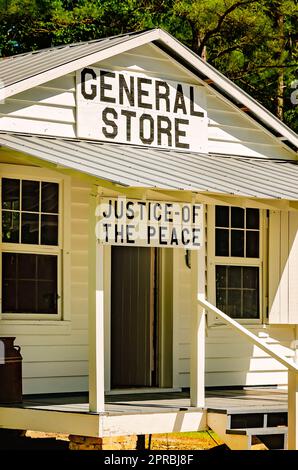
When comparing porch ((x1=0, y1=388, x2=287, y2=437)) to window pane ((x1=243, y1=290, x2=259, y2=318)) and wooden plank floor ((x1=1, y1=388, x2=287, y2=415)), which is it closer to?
wooden plank floor ((x1=1, y1=388, x2=287, y2=415))

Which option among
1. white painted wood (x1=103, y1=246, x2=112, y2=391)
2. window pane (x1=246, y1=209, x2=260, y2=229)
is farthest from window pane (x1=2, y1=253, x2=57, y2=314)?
window pane (x1=246, y1=209, x2=260, y2=229)

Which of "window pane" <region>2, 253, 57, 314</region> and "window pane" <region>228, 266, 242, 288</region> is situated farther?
"window pane" <region>228, 266, 242, 288</region>

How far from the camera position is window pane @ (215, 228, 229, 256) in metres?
15.4

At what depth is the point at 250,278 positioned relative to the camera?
51.5ft

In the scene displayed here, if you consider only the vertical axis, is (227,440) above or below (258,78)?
below

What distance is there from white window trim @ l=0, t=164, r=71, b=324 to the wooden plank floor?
3.06 feet

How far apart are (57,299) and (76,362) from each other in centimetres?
80

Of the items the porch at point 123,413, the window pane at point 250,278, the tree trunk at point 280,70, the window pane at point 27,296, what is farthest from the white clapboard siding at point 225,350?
the tree trunk at point 280,70

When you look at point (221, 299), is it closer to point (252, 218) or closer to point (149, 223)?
point (252, 218)

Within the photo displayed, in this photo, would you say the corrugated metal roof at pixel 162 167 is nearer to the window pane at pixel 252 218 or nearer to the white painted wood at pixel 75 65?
the white painted wood at pixel 75 65

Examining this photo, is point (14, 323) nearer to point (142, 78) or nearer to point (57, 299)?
point (57, 299)

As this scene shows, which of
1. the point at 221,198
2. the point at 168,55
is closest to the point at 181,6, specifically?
the point at 168,55

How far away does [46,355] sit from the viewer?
13734 millimetres

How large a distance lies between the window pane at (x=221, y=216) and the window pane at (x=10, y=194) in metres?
3.02
